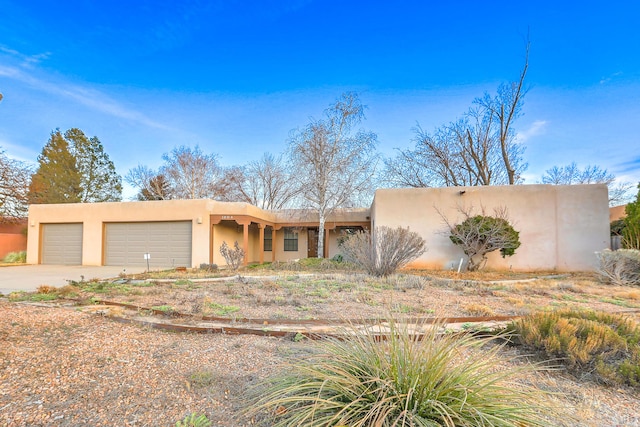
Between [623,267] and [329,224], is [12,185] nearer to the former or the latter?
[329,224]

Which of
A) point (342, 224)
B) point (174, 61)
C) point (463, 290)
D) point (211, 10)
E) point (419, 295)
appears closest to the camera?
point (419, 295)

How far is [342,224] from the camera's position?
16.9m

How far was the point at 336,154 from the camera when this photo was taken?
14.9 meters

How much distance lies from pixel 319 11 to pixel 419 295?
8.28 m

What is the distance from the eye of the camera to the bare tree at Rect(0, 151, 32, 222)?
1672 centimetres

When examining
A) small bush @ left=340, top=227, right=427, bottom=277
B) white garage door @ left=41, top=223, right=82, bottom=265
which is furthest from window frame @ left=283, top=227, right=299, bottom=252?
small bush @ left=340, top=227, right=427, bottom=277

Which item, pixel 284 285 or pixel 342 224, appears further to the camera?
pixel 342 224

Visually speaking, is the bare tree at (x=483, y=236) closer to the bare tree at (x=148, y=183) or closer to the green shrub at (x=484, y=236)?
the green shrub at (x=484, y=236)

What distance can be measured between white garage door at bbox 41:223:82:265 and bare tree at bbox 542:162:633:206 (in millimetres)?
29482

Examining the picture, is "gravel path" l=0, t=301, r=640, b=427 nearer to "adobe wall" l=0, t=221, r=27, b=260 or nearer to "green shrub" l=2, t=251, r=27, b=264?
"green shrub" l=2, t=251, r=27, b=264

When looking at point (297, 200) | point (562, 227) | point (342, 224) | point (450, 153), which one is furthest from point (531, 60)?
point (297, 200)

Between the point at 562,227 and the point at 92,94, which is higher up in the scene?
the point at 92,94

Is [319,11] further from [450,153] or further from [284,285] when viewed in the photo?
[450,153]

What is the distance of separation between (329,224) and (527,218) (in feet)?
28.6
